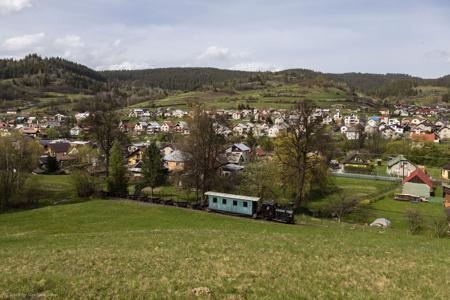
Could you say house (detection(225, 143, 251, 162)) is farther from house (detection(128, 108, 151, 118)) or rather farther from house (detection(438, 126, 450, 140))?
house (detection(128, 108, 151, 118))

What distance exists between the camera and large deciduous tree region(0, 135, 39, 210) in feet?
129

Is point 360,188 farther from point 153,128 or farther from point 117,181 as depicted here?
point 153,128

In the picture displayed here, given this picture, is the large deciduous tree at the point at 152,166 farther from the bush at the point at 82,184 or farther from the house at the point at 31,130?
the house at the point at 31,130

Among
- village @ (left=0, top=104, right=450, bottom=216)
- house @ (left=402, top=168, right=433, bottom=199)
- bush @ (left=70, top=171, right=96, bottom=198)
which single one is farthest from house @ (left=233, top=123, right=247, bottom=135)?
bush @ (left=70, top=171, right=96, bottom=198)

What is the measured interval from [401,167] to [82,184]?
62.1m

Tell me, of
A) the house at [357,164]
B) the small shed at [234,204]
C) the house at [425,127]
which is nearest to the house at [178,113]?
the house at [425,127]

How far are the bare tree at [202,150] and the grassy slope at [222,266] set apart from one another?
16764 millimetres

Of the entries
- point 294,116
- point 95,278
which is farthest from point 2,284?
point 294,116

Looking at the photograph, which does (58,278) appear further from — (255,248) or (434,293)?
(434,293)

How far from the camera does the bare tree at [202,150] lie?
38.3 m

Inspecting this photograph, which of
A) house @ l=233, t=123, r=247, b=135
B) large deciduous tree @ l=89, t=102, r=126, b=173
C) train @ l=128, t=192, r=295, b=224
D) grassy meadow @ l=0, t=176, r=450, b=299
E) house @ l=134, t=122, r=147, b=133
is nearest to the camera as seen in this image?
grassy meadow @ l=0, t=176, r=450, b=299

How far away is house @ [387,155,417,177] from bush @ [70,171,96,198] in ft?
197

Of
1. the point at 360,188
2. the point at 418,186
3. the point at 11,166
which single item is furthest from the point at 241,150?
the point at 11,166

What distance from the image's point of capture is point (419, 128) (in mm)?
137750
